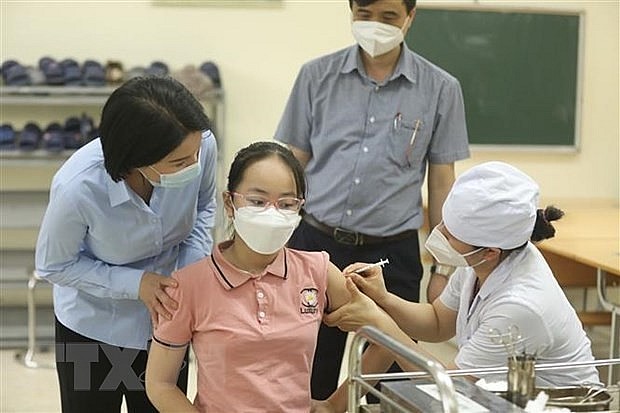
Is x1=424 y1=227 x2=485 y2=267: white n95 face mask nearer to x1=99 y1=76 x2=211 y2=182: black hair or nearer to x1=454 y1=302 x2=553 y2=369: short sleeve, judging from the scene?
x1=454 y1=302 x2=553 y2=369: short sleeve

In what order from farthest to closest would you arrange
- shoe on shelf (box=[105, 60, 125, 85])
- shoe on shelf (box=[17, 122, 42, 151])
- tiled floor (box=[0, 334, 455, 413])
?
shoe on shelf (box=[105, 60, 125, 85]) → shoe on shelf (box=[17, 122, 42, 151]) → tiled floor (box=[0, 334, 455, 413])

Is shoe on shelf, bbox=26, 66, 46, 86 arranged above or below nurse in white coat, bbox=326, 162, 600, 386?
above

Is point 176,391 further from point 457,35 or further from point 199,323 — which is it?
point 457,35

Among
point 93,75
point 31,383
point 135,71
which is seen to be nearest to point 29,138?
point 93,75

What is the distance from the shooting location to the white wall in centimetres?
468

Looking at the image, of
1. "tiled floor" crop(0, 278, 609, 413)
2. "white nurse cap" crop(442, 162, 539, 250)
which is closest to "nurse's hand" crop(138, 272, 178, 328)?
"white nurse cap" crop(442, 162, 539, 250)

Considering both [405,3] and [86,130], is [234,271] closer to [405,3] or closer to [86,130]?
[405,3]

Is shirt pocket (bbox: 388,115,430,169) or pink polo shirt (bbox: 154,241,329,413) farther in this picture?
shirt pocket (bbox: 388,115,430,169)

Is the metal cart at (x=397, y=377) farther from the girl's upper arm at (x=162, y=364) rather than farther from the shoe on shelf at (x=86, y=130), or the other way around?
the shoe on shelf at (x=86, y=130)

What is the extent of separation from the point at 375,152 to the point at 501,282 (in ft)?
2.43

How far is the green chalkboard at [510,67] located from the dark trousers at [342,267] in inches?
106

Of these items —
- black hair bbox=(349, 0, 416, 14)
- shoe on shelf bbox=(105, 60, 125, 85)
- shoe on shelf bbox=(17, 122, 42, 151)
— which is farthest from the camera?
shoe on shelf bbox=(105, 60, 125, 85)

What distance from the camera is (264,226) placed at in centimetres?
183

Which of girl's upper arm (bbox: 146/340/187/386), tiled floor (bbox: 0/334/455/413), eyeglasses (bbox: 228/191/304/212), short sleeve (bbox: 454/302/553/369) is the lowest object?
tiled floor (bbox: 0/334/455/413)
